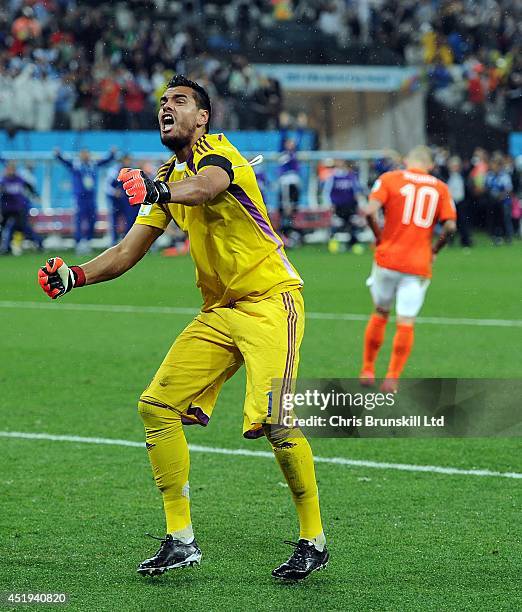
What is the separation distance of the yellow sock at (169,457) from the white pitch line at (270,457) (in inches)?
92.3

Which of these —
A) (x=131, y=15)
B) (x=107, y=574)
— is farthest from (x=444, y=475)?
(x=131, y=15)

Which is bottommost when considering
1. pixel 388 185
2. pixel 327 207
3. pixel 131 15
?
pixel 327 207

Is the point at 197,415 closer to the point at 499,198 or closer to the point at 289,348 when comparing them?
the point at 289,348

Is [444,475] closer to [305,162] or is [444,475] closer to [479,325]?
[479,325]

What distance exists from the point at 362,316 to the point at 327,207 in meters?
13.6

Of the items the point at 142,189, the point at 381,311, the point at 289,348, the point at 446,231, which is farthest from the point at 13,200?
the point at 142,189

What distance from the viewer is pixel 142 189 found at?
4883 millimetres

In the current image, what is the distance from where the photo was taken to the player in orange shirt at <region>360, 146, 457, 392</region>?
34.4 ft

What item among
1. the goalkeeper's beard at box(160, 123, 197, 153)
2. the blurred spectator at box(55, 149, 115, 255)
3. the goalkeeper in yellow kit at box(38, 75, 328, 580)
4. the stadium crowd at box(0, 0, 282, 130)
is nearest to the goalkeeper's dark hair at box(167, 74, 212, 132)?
the goalkeeper in yellow kit at box(38, 75, 328, 580)

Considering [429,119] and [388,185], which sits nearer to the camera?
[388,185]

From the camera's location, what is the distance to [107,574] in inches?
218

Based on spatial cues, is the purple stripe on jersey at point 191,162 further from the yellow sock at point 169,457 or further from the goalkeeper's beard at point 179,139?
the yellow sock at point 169,457

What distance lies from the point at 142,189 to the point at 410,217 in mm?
5970

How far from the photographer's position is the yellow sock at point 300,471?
5527 millimetres
